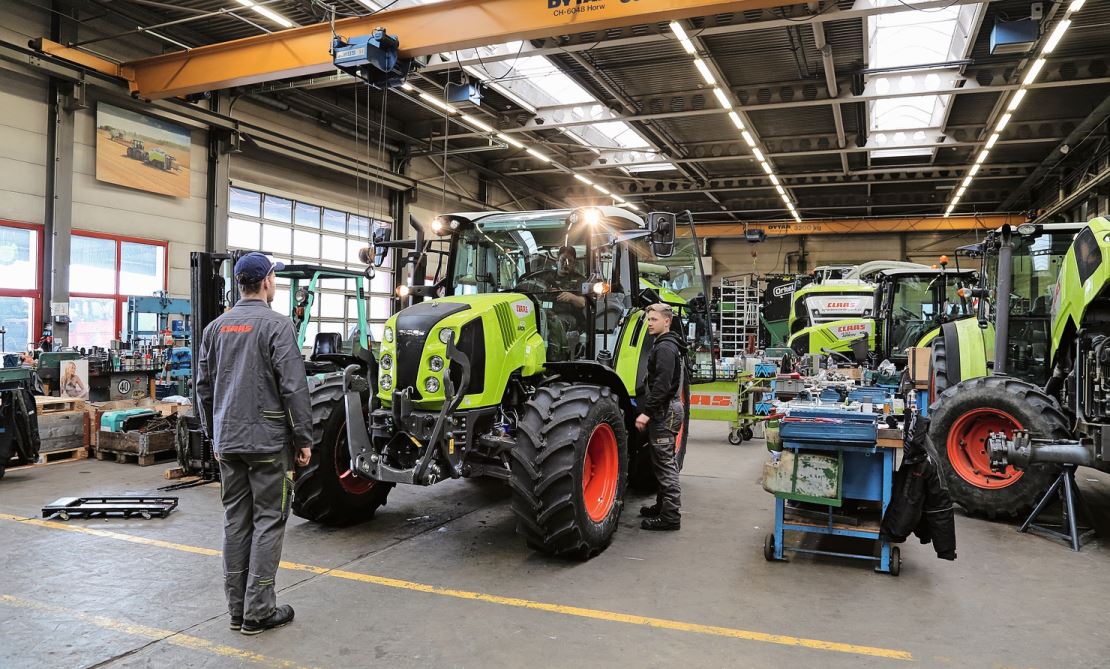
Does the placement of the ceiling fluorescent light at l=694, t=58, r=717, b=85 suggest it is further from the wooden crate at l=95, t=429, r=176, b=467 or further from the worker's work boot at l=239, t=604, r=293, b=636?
the worker's work boot at l=239, t=604, r=293, b=636

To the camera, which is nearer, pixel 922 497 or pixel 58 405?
pixel 922 497

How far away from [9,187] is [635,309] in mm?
8777

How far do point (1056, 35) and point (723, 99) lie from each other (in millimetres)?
4875

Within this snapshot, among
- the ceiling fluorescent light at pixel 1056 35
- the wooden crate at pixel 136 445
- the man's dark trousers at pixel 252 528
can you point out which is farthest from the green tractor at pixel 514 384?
the ceiling fluorescent light at pixel 1056 35

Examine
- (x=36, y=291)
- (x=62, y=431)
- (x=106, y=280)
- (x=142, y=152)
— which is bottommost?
(x=62, y=431)

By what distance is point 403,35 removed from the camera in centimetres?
876

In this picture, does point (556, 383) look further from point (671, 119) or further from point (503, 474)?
point (671, 119)

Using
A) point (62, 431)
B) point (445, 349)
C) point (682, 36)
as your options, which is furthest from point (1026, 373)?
point (62, 431)

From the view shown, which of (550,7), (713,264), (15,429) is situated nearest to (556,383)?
(550,7)

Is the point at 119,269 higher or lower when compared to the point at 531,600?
higher

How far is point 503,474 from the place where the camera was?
4609 mm

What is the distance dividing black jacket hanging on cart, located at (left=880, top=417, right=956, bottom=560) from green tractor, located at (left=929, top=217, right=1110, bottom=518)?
1240 millimetres

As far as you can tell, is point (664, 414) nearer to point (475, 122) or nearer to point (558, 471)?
point (558, 471)

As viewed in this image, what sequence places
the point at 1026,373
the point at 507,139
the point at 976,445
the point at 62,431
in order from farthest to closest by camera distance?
the point at 507,139
the point at 62,431
the point at 1026,373
the point at 976,445
